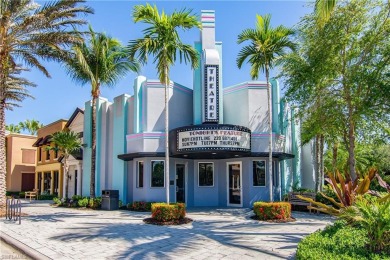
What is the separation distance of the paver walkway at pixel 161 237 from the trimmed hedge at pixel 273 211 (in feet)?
1.67

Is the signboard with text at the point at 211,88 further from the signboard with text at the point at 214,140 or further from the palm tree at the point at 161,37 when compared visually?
the palm tree at the point at 161,37

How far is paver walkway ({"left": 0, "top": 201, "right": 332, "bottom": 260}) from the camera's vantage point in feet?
25.3

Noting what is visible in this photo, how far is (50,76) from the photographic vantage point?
54.9 feet

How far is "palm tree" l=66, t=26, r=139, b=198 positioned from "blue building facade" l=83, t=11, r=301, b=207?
138 centimetres

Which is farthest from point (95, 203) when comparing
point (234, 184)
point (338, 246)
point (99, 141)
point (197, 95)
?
point (338, 246)

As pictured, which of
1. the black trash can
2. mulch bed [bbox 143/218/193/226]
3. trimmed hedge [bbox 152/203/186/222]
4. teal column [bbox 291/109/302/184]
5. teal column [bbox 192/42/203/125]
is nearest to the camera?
mulch bed [bbox 143/218/193/226]

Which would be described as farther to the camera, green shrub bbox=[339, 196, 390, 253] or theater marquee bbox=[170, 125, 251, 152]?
theater marquee bbox=[170, 125, 251, 152]

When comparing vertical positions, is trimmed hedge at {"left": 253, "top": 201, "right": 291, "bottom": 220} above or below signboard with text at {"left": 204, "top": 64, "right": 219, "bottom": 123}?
below

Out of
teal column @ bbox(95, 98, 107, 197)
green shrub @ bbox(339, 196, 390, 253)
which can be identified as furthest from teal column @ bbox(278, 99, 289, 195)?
green shrub @ bbox(339, 196, 390, 253)

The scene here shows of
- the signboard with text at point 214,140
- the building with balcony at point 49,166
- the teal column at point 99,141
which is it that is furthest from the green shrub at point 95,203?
the building with balcony at point 49,166

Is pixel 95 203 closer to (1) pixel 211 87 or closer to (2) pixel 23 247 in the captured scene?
(1) pixel 211 87

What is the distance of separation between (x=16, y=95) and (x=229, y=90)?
16.2 metres

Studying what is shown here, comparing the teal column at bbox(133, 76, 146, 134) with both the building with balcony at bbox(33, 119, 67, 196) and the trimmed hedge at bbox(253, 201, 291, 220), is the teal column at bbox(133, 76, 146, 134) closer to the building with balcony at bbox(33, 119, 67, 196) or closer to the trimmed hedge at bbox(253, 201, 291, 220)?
the trimmed hedge at bbox(253, 201, 291, 220)

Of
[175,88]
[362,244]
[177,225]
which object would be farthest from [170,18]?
[362,244]
